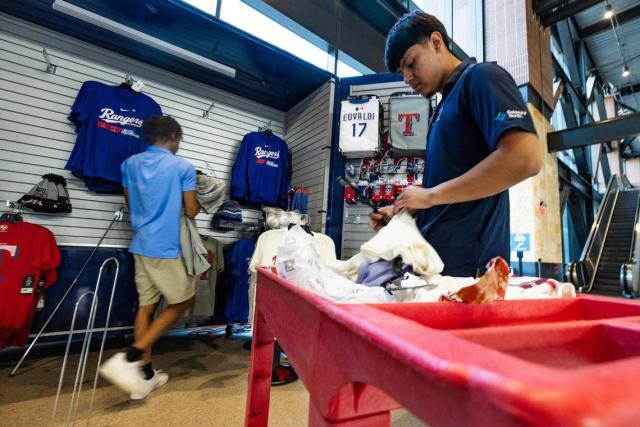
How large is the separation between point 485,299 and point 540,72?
29.6 ft

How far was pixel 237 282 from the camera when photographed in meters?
3.50

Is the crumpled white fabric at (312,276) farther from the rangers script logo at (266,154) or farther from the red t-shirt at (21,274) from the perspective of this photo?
the rangers script logo at (266,154)

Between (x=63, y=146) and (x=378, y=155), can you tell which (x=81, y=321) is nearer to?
(x=63, y=146)

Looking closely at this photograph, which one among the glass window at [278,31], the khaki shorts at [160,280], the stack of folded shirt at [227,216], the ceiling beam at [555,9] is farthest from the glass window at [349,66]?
the ceiling beam at [555,9]

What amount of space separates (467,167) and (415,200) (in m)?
0.27

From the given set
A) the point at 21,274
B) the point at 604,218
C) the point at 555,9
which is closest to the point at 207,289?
the point at 21,274

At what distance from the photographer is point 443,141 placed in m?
1.25

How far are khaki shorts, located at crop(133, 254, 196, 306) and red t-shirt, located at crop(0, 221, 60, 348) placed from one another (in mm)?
1011

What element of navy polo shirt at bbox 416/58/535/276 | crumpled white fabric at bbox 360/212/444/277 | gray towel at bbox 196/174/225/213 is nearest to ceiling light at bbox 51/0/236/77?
gray towel at bbox 196/174/225/213

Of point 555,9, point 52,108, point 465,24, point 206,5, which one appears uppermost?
point 555,9

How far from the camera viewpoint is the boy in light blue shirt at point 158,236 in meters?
2.21

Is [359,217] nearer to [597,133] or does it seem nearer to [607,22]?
[597,133]

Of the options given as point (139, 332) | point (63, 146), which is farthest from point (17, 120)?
point (139, 332)

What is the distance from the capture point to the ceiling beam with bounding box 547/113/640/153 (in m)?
6.09
